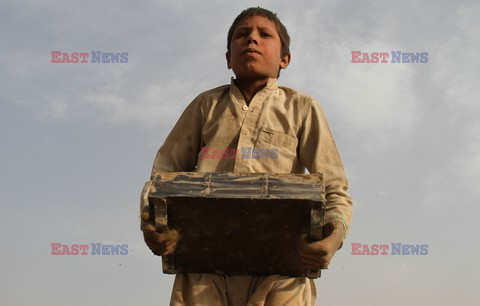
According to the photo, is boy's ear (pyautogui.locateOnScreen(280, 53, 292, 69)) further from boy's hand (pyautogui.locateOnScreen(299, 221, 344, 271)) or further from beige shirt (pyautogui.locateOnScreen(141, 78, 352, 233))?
boy's hand (pyautogui.locateOnScreen(299, 221, 344, 271))

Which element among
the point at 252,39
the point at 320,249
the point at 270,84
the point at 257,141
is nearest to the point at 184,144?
the point at 257,141

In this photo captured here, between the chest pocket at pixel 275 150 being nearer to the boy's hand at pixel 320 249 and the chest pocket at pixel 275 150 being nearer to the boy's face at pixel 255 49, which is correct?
the boy's face at pixel 255 49

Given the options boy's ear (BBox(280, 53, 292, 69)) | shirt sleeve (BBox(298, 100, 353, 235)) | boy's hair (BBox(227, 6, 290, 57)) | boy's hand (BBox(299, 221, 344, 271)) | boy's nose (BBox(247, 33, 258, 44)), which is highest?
boy's hair (BBox(227, 6, 290, 57))

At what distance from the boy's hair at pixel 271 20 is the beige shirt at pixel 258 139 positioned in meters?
0.36

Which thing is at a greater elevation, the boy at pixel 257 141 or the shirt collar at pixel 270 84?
the shirt collar at pixel 270 84

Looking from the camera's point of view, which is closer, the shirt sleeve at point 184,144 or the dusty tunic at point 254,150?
the dusty tunic at point 254,150

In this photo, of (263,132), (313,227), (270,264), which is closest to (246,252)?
(270,264)

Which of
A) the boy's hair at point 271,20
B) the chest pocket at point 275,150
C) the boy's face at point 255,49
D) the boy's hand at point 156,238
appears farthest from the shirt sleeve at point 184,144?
the boy's hand at point 156,238

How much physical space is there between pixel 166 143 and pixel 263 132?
711mm

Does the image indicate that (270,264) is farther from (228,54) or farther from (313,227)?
(228,54)

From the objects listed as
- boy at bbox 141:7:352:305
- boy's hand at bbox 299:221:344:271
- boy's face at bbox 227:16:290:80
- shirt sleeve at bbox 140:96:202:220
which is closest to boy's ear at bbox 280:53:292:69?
boy at bbox 141:7:352:305

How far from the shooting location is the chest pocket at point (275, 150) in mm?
3594

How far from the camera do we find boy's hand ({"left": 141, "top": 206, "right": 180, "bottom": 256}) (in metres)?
2.98

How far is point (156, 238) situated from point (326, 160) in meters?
1.24
